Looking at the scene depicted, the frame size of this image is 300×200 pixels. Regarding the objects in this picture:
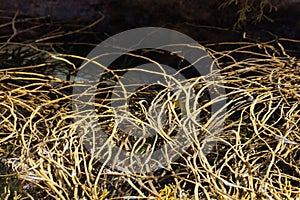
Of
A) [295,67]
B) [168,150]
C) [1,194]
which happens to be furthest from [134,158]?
[295,67]

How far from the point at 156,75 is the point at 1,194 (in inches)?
26.9

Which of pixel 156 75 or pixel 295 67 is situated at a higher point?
pixel 295 67

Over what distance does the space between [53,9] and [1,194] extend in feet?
2.89

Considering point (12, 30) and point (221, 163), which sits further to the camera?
point (12, 30)

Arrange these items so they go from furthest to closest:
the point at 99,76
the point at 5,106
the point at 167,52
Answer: the point at 167,52 → the point at 99,76 → the point at 5,106

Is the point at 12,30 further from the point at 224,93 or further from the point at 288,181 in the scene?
the point at 288,181

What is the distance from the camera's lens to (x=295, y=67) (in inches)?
68.4

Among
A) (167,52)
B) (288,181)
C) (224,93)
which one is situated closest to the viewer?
(288,181)

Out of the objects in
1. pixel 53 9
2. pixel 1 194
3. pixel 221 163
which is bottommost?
pixel 1 194

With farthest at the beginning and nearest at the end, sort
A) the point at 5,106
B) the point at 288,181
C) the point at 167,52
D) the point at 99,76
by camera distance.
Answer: the point at 167,52, the point at 99,76, the point at 5,106, the point at 288,181

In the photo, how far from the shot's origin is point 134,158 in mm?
1423

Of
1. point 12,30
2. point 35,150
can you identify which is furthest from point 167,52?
point 35,150

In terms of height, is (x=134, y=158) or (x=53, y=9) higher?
(x=53, y=9)

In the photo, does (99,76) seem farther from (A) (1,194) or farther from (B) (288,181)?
(B) (288,181)
